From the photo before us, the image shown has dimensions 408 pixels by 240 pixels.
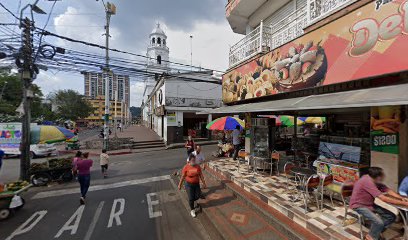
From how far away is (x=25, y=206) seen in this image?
242 inches

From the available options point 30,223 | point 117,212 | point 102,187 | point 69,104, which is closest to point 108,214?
point 117,212

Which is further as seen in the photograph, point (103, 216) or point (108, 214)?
point (108, 214)

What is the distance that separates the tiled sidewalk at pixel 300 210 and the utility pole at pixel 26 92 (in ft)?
29.8

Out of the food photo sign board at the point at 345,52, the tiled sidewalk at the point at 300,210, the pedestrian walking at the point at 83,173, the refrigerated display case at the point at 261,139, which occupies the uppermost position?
the food photo sign board at the point at 345,52

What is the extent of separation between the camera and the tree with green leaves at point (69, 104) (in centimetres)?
4588

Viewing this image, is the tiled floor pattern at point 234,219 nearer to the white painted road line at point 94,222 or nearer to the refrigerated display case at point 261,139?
the refrigerated display case at point 261,139

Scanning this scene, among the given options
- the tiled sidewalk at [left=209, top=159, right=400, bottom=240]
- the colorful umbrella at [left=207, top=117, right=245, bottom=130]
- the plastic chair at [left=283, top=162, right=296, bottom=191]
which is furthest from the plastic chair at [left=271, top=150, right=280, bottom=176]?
the colorful umbrella at [left=207, top=117, right=245, bottom=130]

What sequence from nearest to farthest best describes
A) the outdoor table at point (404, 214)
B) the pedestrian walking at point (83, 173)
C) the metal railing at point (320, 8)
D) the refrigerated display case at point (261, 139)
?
the outdoor table at point (404, 214) < the metal railing at point (320, 8) < the pedestrian walking at point (83, 173) < the refrigerated display case at point (261, 139)

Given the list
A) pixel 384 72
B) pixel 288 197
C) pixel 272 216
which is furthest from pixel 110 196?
pixel 384 72

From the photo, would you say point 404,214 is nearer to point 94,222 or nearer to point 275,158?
point 275,158

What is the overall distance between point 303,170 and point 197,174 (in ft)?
10.1

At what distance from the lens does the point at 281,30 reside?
7.45 m

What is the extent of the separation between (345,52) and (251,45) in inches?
193

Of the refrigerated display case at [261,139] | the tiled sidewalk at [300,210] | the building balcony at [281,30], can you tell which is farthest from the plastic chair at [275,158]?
the building balcony at [281,30]
